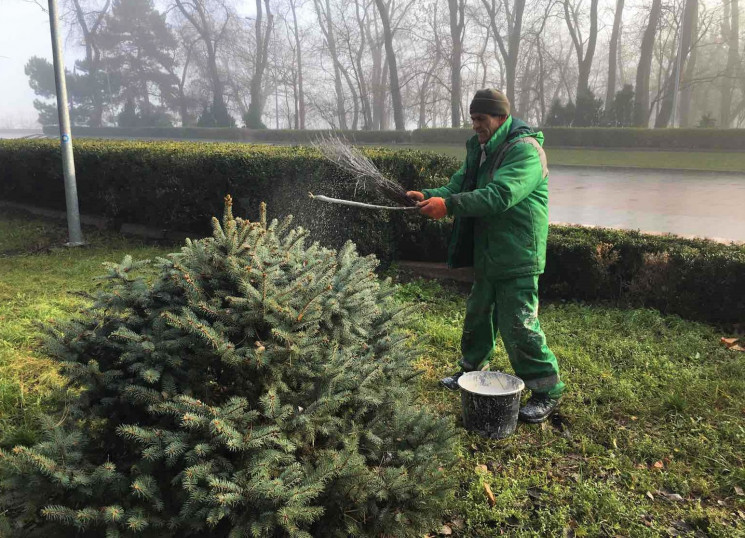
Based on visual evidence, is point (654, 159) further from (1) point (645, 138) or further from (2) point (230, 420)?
(2) point (230, 420)

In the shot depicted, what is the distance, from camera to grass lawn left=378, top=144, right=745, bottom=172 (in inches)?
706

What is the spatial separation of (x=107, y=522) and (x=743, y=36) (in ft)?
155

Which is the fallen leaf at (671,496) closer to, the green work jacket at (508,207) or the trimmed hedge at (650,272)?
the green work jacket at (508,207)

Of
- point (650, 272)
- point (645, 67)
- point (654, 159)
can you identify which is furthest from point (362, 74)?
point (650, 272)

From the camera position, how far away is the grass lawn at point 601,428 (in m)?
2.61

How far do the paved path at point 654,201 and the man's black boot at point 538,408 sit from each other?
446cm

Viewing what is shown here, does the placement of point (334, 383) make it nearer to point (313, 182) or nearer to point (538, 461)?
point (538, 461)

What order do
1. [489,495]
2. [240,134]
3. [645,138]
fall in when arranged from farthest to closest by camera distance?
[240,134]
[645,138]
[489,495]

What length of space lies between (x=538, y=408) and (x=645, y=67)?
2826 cm

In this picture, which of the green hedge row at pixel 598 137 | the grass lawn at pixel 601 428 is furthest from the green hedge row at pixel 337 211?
the green hedge row at pixel 598 137

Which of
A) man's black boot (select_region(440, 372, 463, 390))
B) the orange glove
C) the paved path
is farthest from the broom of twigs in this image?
the paved path

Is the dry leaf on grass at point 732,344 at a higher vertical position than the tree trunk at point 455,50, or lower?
lower

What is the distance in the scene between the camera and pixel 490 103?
3.27 m

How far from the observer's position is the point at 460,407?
3.61 metres
